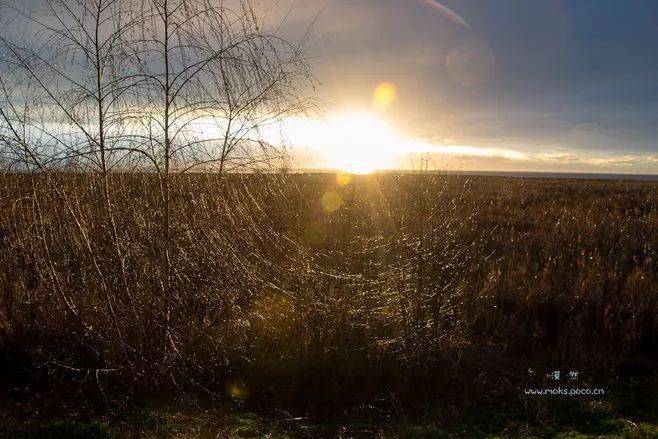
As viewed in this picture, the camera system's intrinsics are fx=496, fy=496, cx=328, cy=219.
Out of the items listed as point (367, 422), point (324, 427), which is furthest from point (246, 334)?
point (367, 422)

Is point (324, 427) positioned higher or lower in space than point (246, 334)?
lower

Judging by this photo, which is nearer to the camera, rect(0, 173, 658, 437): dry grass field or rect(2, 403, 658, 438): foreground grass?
rect(2, 403, 658, 438): foreground grass

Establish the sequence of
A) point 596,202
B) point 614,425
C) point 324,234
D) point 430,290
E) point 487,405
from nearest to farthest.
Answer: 1. point 614,425
2. point 487,405
3. point 430,290
4. point 324,234
5. point 596,202

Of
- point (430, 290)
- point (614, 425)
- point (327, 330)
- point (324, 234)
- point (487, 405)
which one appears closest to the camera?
point (614, 425)

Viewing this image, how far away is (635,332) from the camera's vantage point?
6.27 metres

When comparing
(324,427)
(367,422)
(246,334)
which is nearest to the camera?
(324,427)

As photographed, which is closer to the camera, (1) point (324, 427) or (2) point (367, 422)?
(1) point (324, 427)

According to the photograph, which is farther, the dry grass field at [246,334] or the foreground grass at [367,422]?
the dry grass field at [246,334]

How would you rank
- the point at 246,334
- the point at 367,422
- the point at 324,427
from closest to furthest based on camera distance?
1. the point at 324,427
2. the point at 367,422
3. the point at 246,334

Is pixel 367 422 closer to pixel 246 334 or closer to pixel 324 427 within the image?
pixel 324 427

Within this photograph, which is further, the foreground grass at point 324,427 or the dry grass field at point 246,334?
the dry grass field at point 246,334

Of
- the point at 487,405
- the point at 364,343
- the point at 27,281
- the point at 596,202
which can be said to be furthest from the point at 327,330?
the point at 596,202

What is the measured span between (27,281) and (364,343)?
4.16 meters

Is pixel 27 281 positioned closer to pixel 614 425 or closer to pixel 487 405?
pixel 487 405
